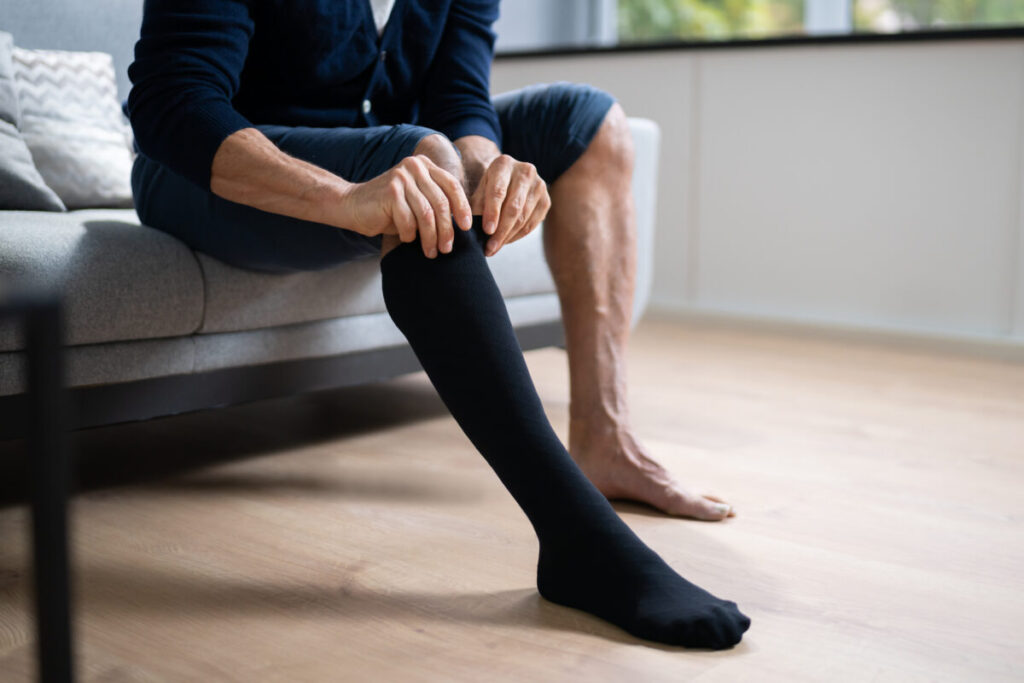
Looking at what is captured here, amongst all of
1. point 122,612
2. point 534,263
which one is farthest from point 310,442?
point 122,612

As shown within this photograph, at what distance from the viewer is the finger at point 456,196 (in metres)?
1.09

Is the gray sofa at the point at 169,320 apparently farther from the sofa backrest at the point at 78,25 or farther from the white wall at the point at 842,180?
the white wall at the point at 842,180

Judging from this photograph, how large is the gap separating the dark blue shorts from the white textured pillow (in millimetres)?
283

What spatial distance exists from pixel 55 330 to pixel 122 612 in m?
0.76

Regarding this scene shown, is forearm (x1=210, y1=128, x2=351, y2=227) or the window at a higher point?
the window

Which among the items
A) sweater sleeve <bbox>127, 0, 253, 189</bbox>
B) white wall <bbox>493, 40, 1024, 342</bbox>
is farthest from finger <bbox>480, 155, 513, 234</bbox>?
white wall <bbox>493, 40, 1024, 342</bbox>

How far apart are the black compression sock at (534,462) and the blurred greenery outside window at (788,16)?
2414 mm

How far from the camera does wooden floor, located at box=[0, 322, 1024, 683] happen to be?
1023 mm

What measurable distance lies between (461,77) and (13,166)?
2.38 ft

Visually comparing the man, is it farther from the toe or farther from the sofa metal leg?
the sofa metal leg

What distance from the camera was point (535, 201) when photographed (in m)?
1.19

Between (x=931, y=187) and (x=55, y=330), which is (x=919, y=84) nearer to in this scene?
(x=931, y=187)

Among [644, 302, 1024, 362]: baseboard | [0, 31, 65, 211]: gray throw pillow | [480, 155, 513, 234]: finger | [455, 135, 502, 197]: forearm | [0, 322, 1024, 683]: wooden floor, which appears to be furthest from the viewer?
[644, 302, 1024, 362]: baseboard

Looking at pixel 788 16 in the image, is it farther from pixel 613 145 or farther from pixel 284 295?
pixel 284 295
